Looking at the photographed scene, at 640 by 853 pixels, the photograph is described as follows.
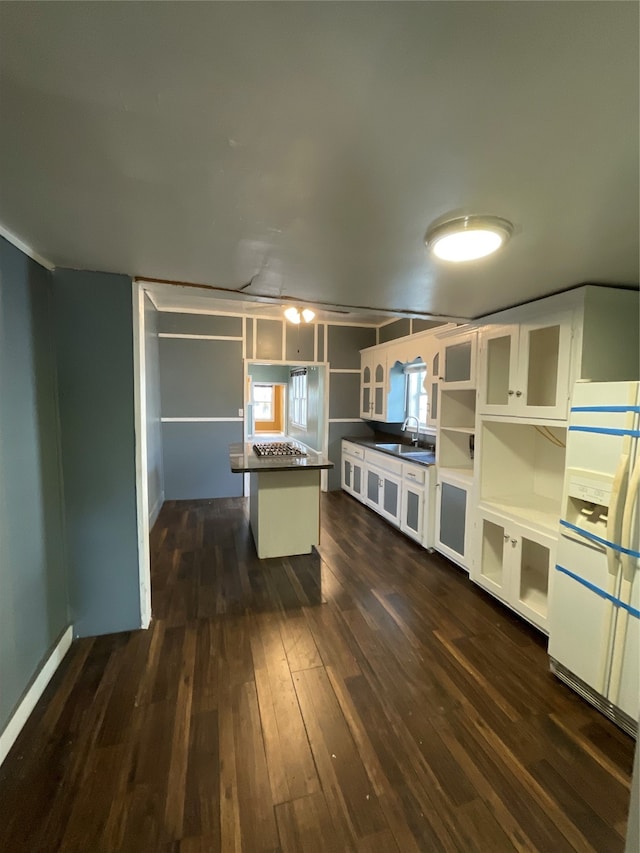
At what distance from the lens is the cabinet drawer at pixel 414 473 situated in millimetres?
3559

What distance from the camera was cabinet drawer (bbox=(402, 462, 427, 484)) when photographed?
356 centimetres

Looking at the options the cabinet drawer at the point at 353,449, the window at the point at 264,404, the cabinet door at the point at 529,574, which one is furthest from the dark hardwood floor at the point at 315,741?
the window at the point at 264,404

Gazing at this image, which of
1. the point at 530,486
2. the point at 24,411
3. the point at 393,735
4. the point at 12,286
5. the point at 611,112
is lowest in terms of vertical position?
A: the point at 393,735

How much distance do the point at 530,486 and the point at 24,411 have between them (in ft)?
11.1

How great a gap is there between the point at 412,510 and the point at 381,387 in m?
1.99

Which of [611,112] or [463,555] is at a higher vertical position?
[611,112]

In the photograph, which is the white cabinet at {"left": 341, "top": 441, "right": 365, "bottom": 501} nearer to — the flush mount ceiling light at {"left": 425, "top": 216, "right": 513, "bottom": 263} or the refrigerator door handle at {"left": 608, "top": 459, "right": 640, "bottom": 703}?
the refrigerator door handle at {"left": 608, "top": 459, "right": 640, "bottom": 703}

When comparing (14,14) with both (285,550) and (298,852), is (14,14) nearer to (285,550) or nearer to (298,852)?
(298,852)

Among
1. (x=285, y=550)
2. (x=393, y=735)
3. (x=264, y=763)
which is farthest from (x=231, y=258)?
(x=285, y=550)

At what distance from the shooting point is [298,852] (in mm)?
1191

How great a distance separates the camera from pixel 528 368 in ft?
7.91

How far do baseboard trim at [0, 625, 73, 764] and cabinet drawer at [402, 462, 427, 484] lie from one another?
297cm

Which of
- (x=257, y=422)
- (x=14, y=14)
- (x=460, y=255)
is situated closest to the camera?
(x=14, y=14)

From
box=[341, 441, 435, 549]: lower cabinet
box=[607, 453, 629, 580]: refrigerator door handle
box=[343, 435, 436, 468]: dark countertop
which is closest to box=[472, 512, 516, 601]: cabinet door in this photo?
box=[341, 441, 435, 549]: lower cabinet
